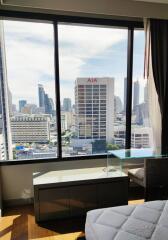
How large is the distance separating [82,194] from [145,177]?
2.71 ft

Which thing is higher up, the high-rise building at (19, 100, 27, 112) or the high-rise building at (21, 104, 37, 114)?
the high-rise building at (19, 100, 27, 112)

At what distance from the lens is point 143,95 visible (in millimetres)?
3084

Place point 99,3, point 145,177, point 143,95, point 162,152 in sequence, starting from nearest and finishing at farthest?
point 145,177, point 99,3, point 162,152, point 143,95

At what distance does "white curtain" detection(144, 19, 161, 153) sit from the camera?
2779 mm

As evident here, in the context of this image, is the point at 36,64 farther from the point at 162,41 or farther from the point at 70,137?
the point at 162,41

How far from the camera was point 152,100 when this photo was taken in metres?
2.88

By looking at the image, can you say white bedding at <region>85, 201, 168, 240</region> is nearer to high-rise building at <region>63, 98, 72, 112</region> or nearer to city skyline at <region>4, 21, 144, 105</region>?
high-rise building at <region>63, 98, 72, 112</region>

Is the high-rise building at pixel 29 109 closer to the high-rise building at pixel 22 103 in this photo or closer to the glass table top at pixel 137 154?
the high-rise building at pixel 22 103

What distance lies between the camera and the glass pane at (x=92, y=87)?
9.06ft

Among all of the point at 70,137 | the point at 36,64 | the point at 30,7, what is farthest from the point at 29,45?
the point at 70,137

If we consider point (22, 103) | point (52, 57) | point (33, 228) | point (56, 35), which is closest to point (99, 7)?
point (56, 35)

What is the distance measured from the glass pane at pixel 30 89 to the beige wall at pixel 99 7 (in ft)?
0.75

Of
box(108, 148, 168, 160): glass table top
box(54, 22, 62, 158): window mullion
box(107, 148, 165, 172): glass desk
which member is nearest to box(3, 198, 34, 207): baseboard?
box(54, 22, 62, 158): window mullion

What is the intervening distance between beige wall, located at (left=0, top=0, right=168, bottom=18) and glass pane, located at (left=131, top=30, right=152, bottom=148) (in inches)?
12.5
